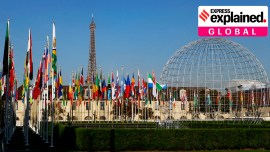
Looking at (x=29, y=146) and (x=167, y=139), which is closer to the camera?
(x=167, y=139)

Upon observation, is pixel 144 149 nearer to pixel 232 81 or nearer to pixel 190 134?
pixel 190 134

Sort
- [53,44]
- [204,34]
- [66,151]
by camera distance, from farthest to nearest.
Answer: [204,34]
[53,44]
[66,151]

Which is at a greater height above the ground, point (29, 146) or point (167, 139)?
point (167, 139)

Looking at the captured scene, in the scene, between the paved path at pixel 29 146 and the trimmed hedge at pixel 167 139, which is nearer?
the trimmed hedge at pixel 167 139

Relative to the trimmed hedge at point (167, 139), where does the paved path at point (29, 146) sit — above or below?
below

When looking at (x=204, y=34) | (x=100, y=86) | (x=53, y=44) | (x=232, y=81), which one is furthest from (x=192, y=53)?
(x=53, y=44)

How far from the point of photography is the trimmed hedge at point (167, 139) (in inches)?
1172

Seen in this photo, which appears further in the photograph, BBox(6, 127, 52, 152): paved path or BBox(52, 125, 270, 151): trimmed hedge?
BBox(6, 127, 52, 152): paved path

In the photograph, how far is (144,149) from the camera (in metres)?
30.2

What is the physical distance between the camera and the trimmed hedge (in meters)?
29.8

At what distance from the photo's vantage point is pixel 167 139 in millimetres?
30297

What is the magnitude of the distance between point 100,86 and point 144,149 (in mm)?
37164

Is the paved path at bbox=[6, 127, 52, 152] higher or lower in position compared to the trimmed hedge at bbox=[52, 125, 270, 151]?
lower

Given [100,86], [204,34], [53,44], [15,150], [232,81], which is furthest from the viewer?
Result: [100,86]
